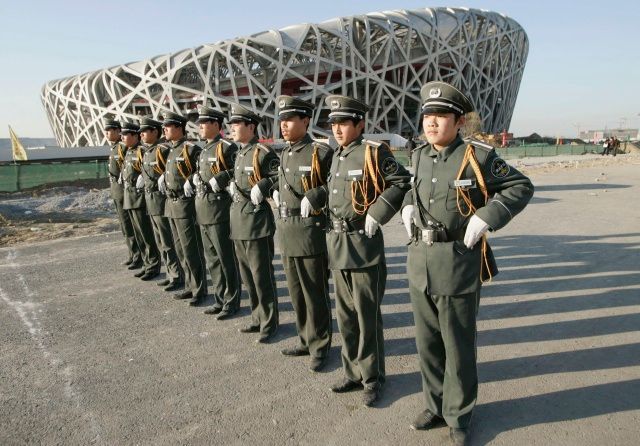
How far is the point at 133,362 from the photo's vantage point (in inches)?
153

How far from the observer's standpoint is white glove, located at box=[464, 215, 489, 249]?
245cm

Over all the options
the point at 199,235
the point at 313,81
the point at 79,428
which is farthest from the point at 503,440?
the point at 313,81

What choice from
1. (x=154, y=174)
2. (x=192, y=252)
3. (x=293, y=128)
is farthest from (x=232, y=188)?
(x=154, y=174)

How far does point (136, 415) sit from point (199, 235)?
8.74 ft

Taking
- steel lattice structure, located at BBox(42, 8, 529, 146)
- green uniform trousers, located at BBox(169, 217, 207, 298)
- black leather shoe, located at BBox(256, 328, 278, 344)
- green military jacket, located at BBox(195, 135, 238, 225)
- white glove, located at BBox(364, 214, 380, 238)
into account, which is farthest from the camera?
steel lattice structure, located at BBox(42, 8, 529, 146)

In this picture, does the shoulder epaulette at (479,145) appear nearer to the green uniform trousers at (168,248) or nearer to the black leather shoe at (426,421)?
the black leather shoe at (426,421)

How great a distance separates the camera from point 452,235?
265cm

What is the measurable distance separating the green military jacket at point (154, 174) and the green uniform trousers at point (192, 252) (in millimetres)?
491

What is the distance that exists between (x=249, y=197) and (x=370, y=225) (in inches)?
65.3

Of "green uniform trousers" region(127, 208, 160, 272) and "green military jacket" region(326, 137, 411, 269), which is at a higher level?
"green military jacket" region(326, 137, 411, 269)

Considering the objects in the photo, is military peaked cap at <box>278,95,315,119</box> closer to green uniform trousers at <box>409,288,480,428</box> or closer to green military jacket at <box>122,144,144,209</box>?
green uniform trousers at <box>409,288,480,428</box>

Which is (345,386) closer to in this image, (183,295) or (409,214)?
(409,214)

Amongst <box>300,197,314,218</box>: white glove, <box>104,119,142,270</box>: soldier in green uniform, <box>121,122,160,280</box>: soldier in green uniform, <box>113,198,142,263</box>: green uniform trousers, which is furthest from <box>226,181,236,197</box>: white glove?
<box>113,198,142,263</box>: green uniform trousers

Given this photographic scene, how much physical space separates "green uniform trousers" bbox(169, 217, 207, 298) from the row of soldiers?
2cm
